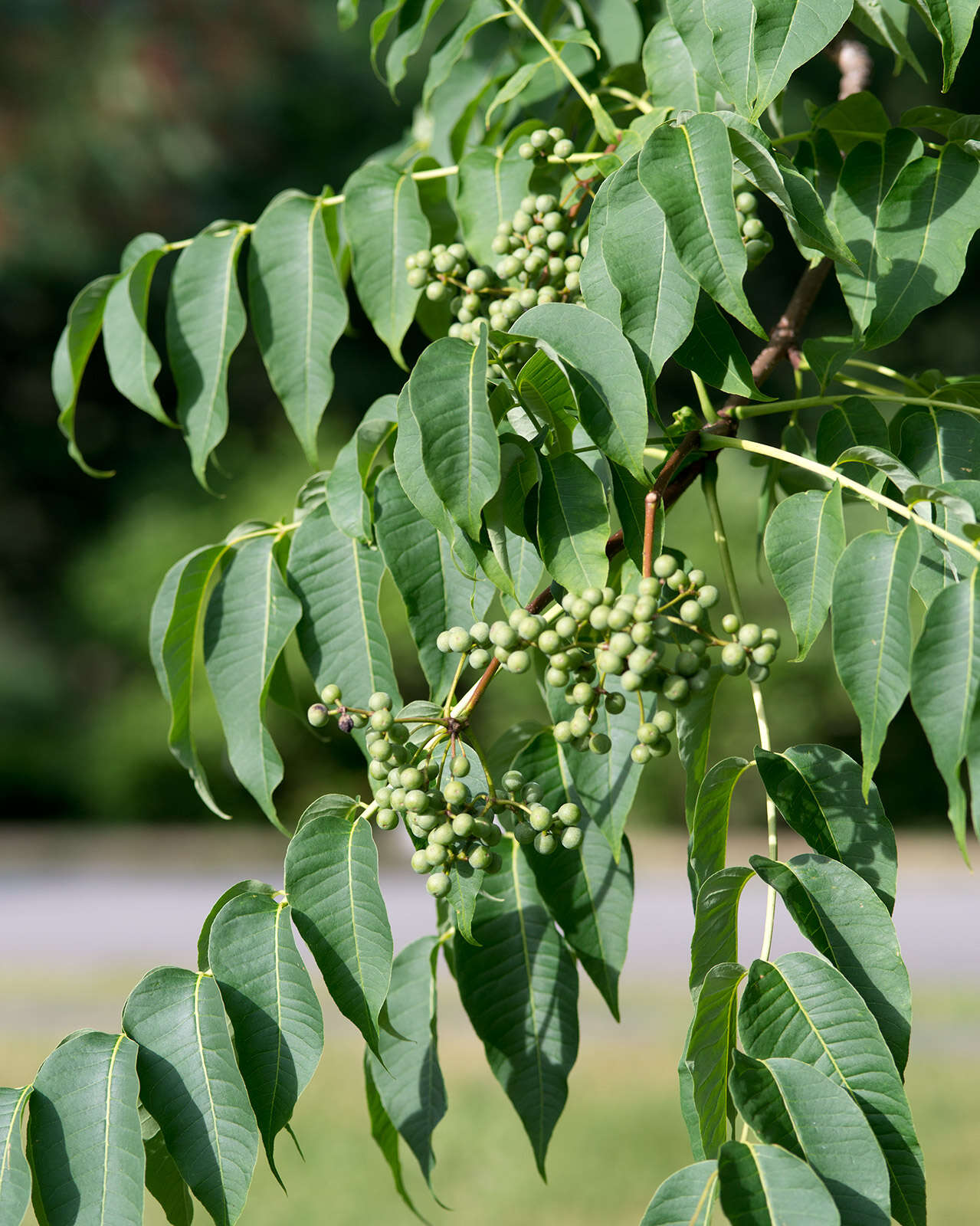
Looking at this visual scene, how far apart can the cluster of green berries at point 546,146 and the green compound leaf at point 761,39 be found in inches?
11.0

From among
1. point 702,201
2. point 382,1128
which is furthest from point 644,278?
point 382,1128

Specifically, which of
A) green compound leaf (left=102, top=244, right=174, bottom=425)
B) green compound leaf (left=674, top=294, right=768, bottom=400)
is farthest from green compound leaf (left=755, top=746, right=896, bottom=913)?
green compound leaf (left=102, top=244, right=174, bottom=425)

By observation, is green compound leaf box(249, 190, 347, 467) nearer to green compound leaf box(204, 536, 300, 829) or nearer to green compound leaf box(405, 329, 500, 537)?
green compound leaf box(204, 536, 300, 829)

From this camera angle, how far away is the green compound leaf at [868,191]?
1.31 meters

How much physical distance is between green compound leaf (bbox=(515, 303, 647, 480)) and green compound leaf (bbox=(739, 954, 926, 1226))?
0.47 metres

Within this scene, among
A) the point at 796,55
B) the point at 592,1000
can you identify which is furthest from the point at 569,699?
the point at 592,1000

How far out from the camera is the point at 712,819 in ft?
4.06

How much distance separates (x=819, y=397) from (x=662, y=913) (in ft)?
29.1

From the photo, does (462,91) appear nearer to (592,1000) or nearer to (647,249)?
(647,249)

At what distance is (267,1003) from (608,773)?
47 centimetres

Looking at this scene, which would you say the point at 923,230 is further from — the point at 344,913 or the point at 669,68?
the point at 344,913

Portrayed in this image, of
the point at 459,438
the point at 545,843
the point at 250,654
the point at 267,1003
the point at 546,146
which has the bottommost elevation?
the point at 267,1003

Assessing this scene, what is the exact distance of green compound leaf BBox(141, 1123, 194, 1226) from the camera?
1.27m

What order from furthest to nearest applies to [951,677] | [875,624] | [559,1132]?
[559,1132] → [875,624] → [951,677]
